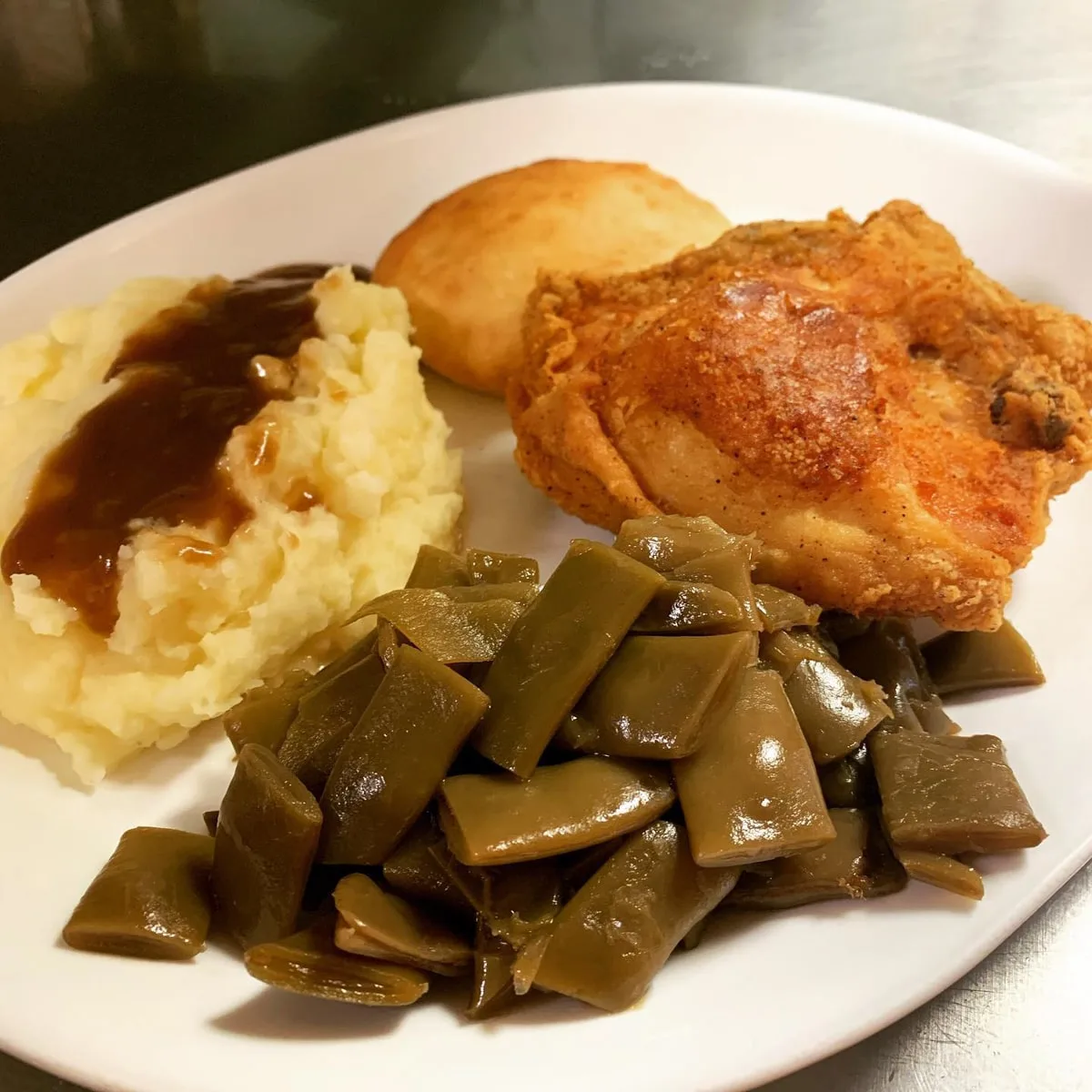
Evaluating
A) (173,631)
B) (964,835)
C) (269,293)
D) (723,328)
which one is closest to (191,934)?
(173,631)

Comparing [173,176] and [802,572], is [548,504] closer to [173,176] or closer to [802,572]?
[802,572]

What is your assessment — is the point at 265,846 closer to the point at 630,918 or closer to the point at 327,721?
the point at 327,721

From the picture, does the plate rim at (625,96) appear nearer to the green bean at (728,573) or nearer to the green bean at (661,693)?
the green bean at (728,573)

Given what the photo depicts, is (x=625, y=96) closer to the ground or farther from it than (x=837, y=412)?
farther from it

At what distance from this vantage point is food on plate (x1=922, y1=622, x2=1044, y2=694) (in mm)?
2908

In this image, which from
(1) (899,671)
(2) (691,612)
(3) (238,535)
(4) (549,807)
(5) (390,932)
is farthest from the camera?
(3) (238,535)

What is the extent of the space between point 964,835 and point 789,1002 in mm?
574

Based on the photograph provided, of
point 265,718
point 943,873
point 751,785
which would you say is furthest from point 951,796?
point 265,718

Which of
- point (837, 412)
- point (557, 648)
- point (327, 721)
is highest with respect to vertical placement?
point (837, 412)

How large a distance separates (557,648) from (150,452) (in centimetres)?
166

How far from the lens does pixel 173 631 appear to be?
10.2ft

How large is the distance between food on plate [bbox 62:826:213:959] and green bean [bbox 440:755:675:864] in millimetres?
682

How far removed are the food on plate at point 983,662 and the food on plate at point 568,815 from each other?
346 millimetres

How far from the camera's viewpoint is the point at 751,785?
236 cm
